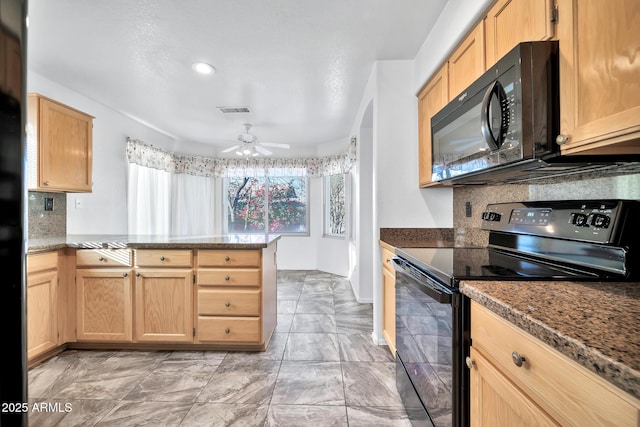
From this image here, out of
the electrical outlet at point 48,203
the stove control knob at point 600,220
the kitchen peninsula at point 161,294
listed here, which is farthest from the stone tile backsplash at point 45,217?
the stove control knob at point 600,220

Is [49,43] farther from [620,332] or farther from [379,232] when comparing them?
[620,332]

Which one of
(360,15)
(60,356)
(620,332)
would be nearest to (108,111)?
(60,356)

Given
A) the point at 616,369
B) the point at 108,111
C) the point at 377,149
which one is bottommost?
the point at 616,369

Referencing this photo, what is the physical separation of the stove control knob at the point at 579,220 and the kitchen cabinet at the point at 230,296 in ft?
6.24

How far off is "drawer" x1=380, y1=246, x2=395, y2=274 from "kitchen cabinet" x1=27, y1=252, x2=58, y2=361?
2503 millimetres

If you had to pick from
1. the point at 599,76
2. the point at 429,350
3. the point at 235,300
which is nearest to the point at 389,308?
the point at 429,350

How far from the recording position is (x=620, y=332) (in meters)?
0.59

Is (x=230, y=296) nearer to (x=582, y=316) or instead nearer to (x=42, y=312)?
(x=42, y=312)

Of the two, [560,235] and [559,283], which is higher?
[560,235]

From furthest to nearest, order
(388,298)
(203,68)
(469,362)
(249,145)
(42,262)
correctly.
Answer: (249,145)
(203,68)
(388,298)
(42,262)
(469,362)

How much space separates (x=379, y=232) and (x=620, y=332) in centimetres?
201

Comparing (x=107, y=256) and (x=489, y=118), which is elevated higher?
(x=489, y=118)

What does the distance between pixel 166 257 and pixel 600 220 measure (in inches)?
101

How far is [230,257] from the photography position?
2.36 meters
